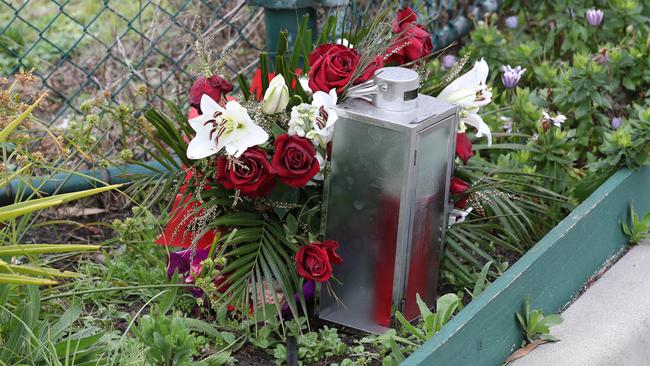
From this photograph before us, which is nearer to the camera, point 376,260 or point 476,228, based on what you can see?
point 376,260

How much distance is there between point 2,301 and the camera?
2367 mm

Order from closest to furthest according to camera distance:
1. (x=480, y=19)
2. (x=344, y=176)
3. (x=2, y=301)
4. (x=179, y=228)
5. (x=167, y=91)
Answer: (x=2, y=301) → (x=344, y=176) → (x=179, y=228) → (x=167, y=91) → (x=480, y=19)

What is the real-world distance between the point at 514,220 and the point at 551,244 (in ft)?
0.98

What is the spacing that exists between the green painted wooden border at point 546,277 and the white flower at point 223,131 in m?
0.68

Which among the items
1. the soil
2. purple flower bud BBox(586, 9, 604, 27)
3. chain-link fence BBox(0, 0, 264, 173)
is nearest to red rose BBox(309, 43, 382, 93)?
the soil

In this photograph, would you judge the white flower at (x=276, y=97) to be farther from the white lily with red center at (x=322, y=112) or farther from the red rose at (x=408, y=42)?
the red rose at (x=408, y=42)

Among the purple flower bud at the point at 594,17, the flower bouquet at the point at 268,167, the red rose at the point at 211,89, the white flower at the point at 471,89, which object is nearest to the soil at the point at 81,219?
the flower bouquet at the point at 268,167

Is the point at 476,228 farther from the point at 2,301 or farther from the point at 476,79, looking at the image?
the point at 2,301

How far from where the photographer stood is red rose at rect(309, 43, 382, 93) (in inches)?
100

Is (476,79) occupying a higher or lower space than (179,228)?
higher

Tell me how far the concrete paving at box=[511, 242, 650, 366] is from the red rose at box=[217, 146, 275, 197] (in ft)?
2.76

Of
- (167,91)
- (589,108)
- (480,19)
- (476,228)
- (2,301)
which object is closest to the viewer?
(2,301)

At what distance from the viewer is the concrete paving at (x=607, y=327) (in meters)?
2.61

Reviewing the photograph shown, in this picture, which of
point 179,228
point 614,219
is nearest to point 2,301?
point 179,228
